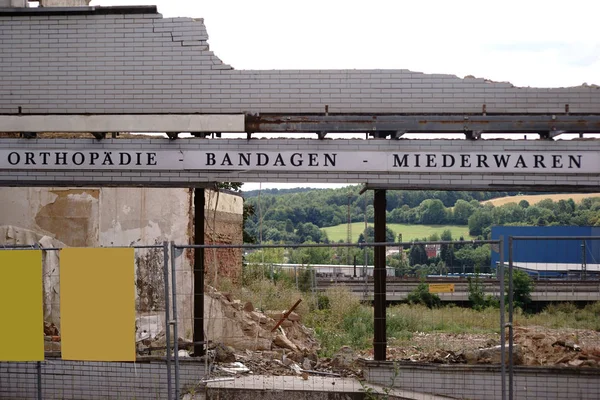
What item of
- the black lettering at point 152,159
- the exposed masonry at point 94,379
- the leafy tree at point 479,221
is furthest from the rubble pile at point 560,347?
the leafy tree at point 479,221

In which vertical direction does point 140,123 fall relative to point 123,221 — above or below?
above

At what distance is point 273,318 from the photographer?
15312 millimetres

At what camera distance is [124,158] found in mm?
11742

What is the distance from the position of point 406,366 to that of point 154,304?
633 cm

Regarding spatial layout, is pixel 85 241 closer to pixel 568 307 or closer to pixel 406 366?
pixel 406 366

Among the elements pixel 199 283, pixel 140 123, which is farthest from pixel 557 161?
pixel 140 123

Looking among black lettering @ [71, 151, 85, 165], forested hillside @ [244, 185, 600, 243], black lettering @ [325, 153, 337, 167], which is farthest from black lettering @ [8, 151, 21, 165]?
forested hillside @ [244, 185, 600, 243]

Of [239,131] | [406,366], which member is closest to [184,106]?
[239,131]

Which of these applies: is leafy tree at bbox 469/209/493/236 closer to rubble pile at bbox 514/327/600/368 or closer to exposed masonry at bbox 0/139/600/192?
rubble pile at bbox 514/327/600/368

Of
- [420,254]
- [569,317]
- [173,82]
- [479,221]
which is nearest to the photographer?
[173,82]

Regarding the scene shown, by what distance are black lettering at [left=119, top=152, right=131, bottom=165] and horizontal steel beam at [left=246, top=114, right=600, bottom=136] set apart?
255 cm

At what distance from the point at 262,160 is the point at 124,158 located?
2067 mm

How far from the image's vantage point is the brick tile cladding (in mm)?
11523

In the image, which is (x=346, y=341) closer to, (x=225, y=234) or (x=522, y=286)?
(x=522, y=286)
